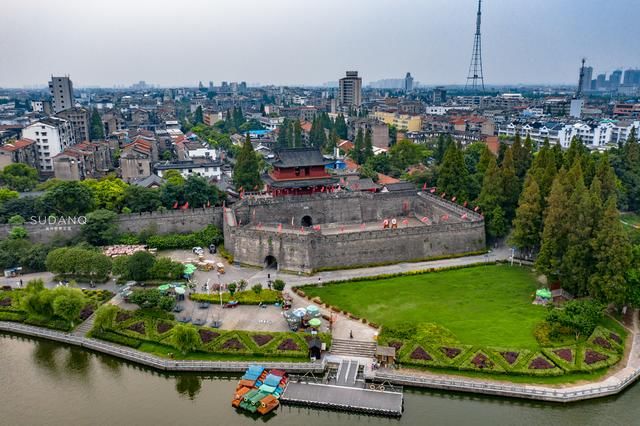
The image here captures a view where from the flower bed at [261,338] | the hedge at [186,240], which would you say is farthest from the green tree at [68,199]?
the flower bed at [261,338]

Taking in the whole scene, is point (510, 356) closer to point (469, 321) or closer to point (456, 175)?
point (469, 321)

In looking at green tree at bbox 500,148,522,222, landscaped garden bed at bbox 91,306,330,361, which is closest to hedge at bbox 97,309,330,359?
landscaped garden bed at bbox 91,306,330,361

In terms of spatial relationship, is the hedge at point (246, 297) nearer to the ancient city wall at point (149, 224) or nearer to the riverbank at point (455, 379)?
the riverbank at point (455, 379)

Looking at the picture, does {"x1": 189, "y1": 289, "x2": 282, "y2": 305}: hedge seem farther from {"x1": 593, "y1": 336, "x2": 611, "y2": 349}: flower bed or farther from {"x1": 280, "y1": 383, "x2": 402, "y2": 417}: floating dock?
{"x1": 593, "y1": 336, "x2": 611, "y2": 349}: flower bed

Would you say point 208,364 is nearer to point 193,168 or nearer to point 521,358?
point 521,358

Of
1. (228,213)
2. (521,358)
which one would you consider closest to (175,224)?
(228,213)
